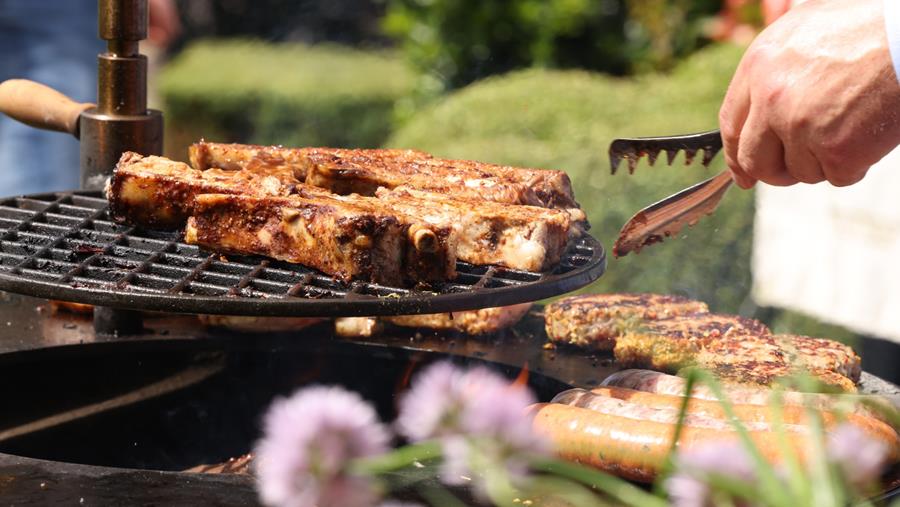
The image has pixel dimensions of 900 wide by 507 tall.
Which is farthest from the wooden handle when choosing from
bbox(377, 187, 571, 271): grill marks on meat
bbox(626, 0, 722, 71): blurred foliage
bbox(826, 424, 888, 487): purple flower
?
bbox(626, 0, 722, 71): blurred foliage

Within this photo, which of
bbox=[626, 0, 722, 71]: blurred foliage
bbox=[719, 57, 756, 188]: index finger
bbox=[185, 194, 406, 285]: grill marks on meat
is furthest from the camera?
bbox=[626, 0, 722, 71]: blurred foliage

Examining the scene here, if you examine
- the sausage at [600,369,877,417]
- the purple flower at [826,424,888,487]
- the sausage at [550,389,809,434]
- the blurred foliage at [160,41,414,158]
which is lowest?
the sausage at [550,389,809,434]

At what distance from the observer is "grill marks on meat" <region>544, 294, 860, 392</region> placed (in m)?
3.10

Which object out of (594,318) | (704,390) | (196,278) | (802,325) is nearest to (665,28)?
(802,325)

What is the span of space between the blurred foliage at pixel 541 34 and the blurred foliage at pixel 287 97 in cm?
177

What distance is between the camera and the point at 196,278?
2.60m

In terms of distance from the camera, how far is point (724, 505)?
4.48 feet

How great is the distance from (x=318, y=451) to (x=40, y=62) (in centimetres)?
636

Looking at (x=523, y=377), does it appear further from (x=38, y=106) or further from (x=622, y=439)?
(x=38, y=106)

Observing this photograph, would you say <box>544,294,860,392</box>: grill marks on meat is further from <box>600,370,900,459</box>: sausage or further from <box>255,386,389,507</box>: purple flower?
<box>255,386,389,507</box>: purple flower

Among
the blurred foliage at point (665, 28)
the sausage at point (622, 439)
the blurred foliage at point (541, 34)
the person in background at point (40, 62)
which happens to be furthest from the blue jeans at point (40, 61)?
the sausage at point (622, 439)

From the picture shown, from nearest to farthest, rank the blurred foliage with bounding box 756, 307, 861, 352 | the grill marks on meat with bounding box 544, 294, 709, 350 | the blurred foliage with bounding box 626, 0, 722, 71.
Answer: the grill marks on meat with bounding box 544, 294, 709, 350, the blurred foliage with bounding box 756, 307, 861, 352, the blurred foliage with bounding box 626, 0, 722, 71

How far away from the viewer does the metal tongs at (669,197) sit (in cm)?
305

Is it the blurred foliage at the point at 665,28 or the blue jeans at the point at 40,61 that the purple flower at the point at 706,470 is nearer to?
the blue jeans at the point at 40,61
